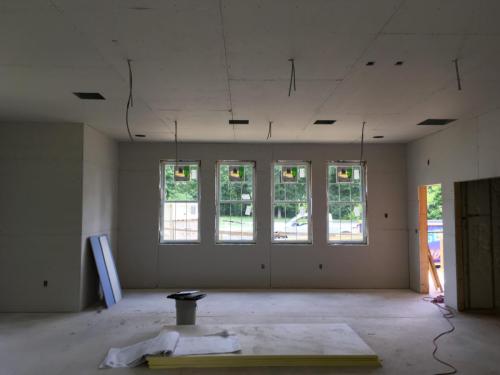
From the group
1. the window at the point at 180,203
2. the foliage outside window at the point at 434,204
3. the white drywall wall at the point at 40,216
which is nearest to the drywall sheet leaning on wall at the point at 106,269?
the white drywall wall at the point at 40,216

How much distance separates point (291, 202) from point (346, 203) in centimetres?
112

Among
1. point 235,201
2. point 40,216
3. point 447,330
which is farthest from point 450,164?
point 40,216

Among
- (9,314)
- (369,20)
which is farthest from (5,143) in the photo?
(369,20)

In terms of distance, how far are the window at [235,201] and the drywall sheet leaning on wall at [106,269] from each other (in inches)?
80.2

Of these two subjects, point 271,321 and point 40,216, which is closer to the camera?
point 271,321

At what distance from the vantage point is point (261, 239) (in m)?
7.20

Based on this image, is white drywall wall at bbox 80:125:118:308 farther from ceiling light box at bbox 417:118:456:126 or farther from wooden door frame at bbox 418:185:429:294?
wooden door frame at bbox 418:185:429:294

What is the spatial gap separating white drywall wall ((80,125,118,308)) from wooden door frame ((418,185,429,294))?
5.79 meters

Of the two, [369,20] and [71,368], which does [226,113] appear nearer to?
[369,20]

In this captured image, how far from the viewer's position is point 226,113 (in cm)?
499

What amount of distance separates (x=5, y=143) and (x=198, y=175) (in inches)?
128

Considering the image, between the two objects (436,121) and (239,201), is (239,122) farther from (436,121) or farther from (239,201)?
(436,121)

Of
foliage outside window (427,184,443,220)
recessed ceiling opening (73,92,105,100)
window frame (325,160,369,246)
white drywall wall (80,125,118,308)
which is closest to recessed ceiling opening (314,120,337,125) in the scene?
window frame (325,160,369,246)

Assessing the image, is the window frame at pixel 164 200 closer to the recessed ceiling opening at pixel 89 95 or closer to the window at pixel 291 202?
the window at pixel 291 202
